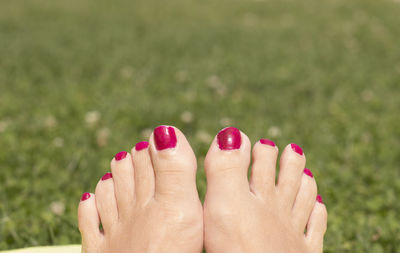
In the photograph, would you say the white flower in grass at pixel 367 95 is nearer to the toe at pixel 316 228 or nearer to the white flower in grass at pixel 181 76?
the white flower in grass at pixel 181 76

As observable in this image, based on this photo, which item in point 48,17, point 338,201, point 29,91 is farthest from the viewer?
point 48,17

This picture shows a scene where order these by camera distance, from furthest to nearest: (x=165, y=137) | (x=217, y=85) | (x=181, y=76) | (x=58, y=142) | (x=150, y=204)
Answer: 1. (x=181, y=76)
2. (x=217, y=85)
3. (x=58, y=142)
4. (x=150, y=204)
5. (x=165, y=137)

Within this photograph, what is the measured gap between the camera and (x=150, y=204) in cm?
155

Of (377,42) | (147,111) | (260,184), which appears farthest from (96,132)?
(377,42)

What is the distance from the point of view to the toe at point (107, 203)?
166cm

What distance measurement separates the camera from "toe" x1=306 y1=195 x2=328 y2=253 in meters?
1.65

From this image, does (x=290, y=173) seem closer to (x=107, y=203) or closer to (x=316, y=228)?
(x=316, y=228)

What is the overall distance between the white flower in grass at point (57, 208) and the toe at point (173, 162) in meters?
0.64

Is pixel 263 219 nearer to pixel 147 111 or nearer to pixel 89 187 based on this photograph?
pixel 89 187

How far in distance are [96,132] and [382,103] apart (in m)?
2.16

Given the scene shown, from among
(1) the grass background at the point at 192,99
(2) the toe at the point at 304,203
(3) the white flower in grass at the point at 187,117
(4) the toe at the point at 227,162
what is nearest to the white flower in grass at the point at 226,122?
(1) the grass background at the point at 192,99

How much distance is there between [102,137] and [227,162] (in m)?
1.30

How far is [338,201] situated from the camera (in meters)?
2.13

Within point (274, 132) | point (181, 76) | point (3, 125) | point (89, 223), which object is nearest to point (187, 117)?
point (274, 132)
